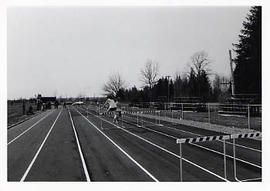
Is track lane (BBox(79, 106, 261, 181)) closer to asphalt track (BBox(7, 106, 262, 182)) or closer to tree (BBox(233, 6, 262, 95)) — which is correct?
asphalt track (BBox(7, 106, 262, 182))

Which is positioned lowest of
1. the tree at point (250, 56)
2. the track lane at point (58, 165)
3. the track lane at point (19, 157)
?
the track lane at point (19, 157)

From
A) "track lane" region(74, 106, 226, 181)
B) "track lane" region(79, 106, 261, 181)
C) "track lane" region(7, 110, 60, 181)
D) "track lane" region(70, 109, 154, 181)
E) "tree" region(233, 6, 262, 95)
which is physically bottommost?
"track lane" region(7, 110, 60, 181)

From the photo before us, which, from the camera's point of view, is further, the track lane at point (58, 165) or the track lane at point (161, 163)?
the track lane at point (58, 165)

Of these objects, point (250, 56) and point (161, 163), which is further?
point (250, 56)

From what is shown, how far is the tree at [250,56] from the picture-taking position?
2822cm

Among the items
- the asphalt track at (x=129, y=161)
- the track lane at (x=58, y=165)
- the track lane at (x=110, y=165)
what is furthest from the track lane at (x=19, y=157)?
the track lane at (x=110, y=165)

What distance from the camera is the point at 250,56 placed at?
99.6 feet

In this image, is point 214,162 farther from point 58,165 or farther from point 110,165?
point 58,165

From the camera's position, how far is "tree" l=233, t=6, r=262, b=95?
28.2 m

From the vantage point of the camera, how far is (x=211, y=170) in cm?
744

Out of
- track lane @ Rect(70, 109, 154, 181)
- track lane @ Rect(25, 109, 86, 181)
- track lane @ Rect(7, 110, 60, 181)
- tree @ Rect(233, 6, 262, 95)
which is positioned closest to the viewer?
track lane @ Rect(70, 109, 154, 181)

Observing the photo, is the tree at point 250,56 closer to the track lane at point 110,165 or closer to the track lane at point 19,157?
the track lane at point 110,165

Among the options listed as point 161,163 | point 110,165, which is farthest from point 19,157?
point 161,163

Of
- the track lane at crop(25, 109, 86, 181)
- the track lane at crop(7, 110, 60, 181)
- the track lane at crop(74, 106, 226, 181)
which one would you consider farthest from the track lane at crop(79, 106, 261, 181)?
the track lane at crop(7, 110, 60, 181)
